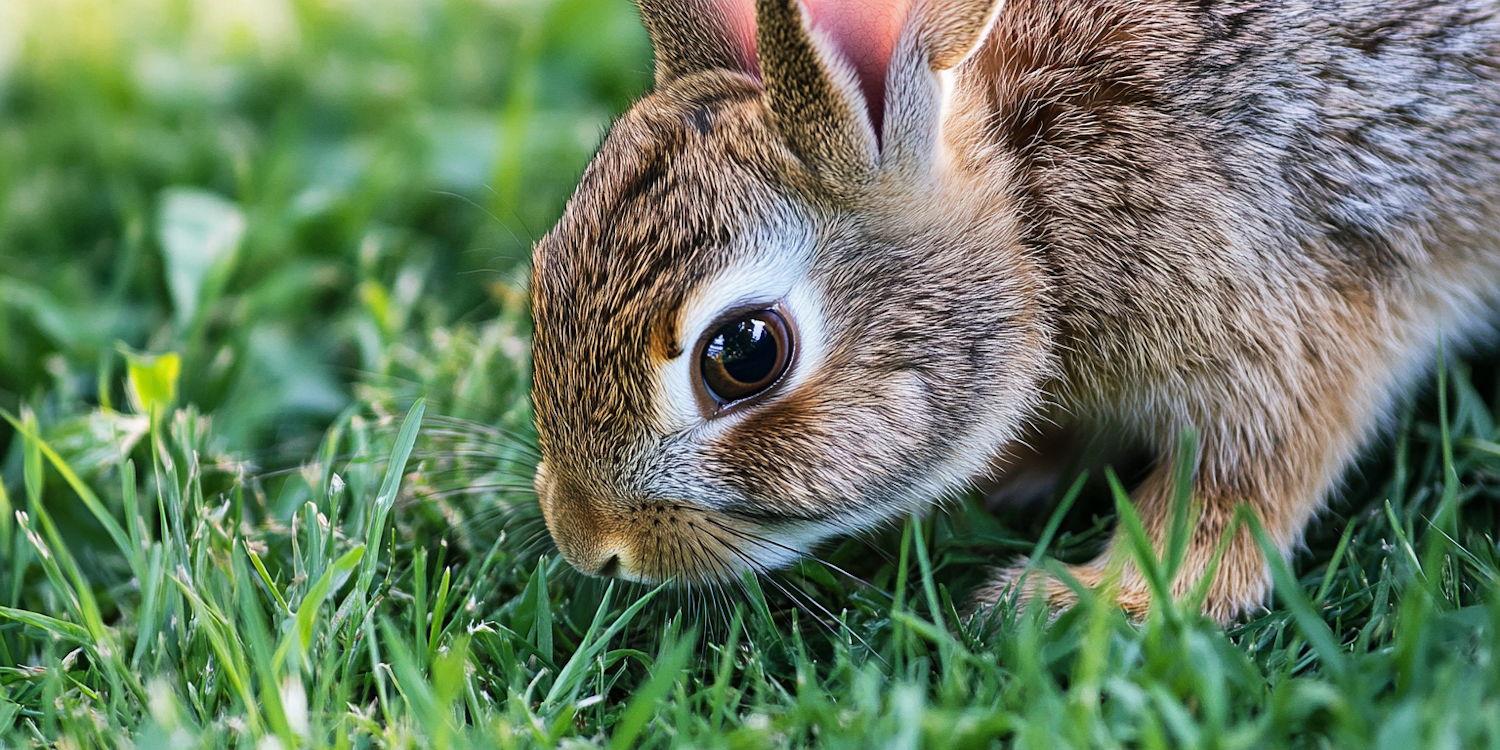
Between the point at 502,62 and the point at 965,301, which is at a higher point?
the point at 502,62

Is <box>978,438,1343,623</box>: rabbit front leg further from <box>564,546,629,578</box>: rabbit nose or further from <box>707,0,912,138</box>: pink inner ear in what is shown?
<box>707,0,912,138</box>: pink inner ear

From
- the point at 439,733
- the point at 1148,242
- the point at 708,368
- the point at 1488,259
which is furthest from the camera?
the point at 1488,259

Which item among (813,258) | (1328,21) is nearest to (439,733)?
(813,258)

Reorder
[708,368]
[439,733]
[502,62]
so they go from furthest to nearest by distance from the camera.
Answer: [502,62]
[708,368]
[439,733]

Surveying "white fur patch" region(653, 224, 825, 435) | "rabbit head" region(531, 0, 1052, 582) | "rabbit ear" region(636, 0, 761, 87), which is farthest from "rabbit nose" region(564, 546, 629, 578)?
"rabbit ear" region(636, 0, 761, 87)

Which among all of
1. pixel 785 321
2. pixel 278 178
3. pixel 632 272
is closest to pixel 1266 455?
pixel 785 321

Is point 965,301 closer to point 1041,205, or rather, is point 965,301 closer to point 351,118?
point 1041,205
